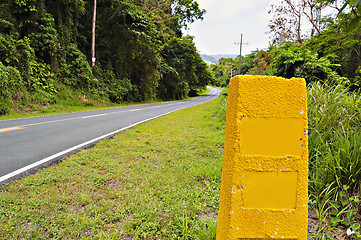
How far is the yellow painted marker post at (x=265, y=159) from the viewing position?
45.7 inches

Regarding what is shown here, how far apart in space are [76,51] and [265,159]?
18.6m

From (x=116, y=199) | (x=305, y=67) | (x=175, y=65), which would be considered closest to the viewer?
(x=116, y=199)

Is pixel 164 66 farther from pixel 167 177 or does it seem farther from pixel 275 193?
pixel 275 193

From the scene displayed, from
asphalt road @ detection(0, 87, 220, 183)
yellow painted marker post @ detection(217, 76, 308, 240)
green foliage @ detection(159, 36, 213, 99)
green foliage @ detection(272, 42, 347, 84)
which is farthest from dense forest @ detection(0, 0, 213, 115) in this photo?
green foliage @ detection(272, 42, 347, 84)

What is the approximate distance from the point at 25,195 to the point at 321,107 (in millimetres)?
4435

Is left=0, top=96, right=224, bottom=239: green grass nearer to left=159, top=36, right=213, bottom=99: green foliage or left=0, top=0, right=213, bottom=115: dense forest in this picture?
left=0, top=0, right=213, bottom=115: dense forest

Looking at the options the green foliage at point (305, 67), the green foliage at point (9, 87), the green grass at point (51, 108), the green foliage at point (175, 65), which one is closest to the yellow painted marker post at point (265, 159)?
the green foliage at point (305, 67)

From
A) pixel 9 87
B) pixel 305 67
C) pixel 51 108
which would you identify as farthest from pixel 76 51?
pixel 305 67

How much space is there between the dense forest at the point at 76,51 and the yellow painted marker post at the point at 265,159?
12271 millimetres

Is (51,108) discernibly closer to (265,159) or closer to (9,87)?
(9,87)

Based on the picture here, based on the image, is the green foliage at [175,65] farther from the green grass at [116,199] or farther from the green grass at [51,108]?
the green grass at [116,199]

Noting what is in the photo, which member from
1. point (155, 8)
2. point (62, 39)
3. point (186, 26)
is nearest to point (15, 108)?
point (62, 39)

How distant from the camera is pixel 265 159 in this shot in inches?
45.5

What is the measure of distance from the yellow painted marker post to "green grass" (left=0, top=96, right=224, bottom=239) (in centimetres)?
85
